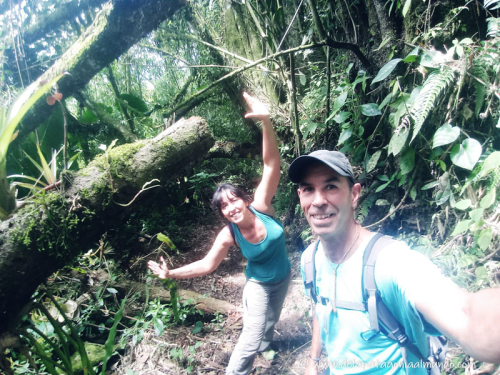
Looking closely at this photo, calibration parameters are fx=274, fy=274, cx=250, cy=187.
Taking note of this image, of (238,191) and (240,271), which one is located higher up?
(238,191)

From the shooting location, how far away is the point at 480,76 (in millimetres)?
1748

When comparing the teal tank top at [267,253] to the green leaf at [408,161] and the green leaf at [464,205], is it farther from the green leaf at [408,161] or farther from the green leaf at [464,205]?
the green leaf at [464,205]

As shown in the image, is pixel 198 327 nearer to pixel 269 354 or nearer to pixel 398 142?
pixel 269 354

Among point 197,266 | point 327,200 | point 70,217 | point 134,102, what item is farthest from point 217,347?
point 134,102

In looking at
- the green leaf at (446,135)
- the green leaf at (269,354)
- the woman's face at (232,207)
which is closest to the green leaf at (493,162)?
the green leaf at (446,135)

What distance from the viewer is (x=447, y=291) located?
0.85 metres

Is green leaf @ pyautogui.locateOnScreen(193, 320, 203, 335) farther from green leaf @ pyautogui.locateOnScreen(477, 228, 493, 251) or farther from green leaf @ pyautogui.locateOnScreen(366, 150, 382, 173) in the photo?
green leaf @ pyautogui.locateOnScreen(477, 228, 493, 251)

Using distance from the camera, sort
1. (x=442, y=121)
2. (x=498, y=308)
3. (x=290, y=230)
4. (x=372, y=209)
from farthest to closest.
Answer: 1. (x=290, y=230)
2. (x=372, y=209)
3. (x=442, y=121)
4. (x=498, y=308)

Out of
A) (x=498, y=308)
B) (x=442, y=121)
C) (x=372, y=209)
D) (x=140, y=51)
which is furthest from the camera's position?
(x=140, y=51)

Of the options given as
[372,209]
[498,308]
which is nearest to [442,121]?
[372,209]

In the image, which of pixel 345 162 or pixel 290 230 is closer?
pixel 345 162

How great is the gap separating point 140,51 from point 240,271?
408cm

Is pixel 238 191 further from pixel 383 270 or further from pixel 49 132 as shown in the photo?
pixel 49 132

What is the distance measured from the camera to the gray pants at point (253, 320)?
2318 mm
